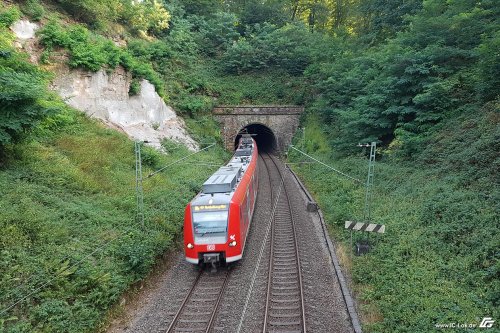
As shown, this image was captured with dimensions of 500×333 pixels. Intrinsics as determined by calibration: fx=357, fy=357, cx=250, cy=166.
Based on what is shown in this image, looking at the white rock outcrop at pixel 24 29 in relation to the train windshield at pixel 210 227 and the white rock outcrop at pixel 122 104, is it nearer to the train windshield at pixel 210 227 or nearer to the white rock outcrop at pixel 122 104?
the white rock outcrop at pixel 122 104

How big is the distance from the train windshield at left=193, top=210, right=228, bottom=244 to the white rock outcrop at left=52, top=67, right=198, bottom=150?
8.17 metres

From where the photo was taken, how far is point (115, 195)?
15070 millimetres

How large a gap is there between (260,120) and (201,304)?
1102 inches

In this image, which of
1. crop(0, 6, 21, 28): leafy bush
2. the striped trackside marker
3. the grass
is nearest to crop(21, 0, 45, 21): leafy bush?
crop(0, 6, 21, 28): leafy bush

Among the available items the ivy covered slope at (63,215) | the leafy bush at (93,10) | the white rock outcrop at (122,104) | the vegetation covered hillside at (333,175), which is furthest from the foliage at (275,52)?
the ivy covered slope at (63,215)

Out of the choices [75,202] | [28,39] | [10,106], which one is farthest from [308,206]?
[28,39]

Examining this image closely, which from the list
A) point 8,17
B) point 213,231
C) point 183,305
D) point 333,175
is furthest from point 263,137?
point 183,305

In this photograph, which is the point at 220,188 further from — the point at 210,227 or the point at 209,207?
the point at 210,227

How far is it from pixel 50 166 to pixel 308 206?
41.8 feet

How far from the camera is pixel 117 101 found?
941 inches

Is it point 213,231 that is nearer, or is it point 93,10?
point 213,231

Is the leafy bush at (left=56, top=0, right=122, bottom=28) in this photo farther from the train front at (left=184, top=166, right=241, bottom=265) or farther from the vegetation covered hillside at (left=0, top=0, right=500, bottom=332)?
the train front at (left=184, top=166, right=241, bottom=265)

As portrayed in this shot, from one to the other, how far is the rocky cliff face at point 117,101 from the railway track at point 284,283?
464 inches

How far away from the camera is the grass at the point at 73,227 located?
878cm
